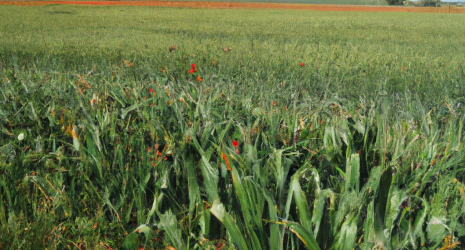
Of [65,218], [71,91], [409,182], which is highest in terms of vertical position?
[71,91]

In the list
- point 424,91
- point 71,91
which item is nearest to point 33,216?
point 71,91

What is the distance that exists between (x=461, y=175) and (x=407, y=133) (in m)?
0.20

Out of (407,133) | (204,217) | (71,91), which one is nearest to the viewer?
(204,217)

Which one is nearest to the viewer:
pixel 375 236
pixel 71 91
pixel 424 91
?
pixel 375 236

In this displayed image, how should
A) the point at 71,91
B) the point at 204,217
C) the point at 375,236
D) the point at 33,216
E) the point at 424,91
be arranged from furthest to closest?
the point at 424,91 < the point at 71,91 < the point at 33,216 < the point at 204,217 < the point at 375,236

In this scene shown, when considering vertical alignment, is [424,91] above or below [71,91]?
below

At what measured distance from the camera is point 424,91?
254 centimetres

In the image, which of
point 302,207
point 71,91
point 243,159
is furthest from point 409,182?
point 71,91

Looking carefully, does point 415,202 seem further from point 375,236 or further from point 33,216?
point 33,216

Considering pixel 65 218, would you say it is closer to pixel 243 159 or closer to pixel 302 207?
pixel 243 159

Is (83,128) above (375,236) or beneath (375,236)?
above

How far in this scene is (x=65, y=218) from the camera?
106 centimetres

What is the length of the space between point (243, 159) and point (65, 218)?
1.89 feet

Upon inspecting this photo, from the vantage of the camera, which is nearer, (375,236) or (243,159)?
(375,236)
